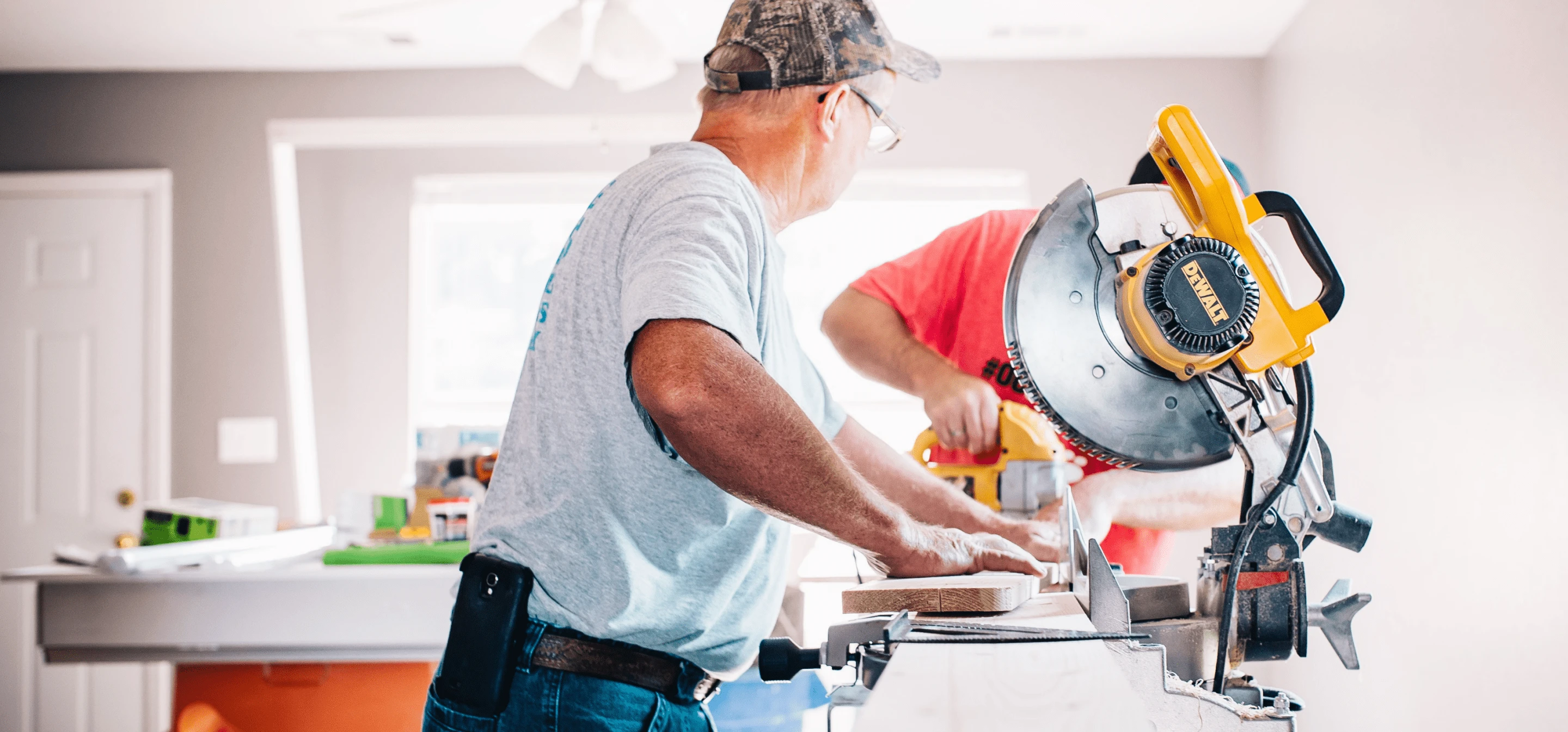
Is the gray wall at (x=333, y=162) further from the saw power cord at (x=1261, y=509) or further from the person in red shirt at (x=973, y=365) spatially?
the saw power cord at (x=1261, y=509)

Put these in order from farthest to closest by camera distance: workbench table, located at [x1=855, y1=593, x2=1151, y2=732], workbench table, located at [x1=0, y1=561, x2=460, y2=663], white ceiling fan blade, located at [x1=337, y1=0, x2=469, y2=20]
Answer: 1. white ceiling fan blade, located at [x1=337, y1=0, x2=469, y2=20]
2. workbench table, located at [x1=0, y1=561, x2=460, y2=663]
3. workbench table, located at [x1=855, y1=593, x2=1151, y2=732]

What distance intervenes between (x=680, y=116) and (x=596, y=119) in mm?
334

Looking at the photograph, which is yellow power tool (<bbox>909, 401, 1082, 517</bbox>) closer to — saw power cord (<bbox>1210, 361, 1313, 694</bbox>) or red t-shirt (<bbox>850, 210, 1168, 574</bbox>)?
red t-shirt (<bbox>850, 210, 1168, 574</bbox>)

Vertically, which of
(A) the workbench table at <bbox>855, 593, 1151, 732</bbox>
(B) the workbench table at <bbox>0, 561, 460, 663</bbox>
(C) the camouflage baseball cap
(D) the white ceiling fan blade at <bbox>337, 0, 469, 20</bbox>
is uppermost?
(D) the white ceiling fan blade at <bbox>337, 0, 469, 20</bbox>

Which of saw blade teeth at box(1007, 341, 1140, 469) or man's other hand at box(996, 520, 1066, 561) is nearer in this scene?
saw blade teeth at box(1007, 341, 1140, 469)

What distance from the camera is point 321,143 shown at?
13.2 feet

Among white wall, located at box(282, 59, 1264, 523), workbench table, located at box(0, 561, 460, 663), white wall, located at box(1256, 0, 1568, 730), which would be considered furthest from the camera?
white wall, located at box(282, 59, 1264, 523)

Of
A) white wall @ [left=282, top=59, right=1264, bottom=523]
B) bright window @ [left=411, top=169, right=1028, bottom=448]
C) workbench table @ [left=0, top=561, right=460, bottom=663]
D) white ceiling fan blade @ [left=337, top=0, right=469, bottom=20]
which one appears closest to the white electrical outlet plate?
white wall @ [left=282, top=59, right=1264, bottom=523]

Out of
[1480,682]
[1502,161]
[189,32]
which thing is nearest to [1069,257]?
[1502,161]

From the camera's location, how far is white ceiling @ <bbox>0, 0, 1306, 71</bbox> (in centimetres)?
342

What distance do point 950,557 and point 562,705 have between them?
369 mm

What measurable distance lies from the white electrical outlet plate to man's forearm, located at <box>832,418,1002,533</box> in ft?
11.3

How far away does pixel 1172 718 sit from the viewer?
619 mm

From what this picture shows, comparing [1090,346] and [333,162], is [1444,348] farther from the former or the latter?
[333,162]
